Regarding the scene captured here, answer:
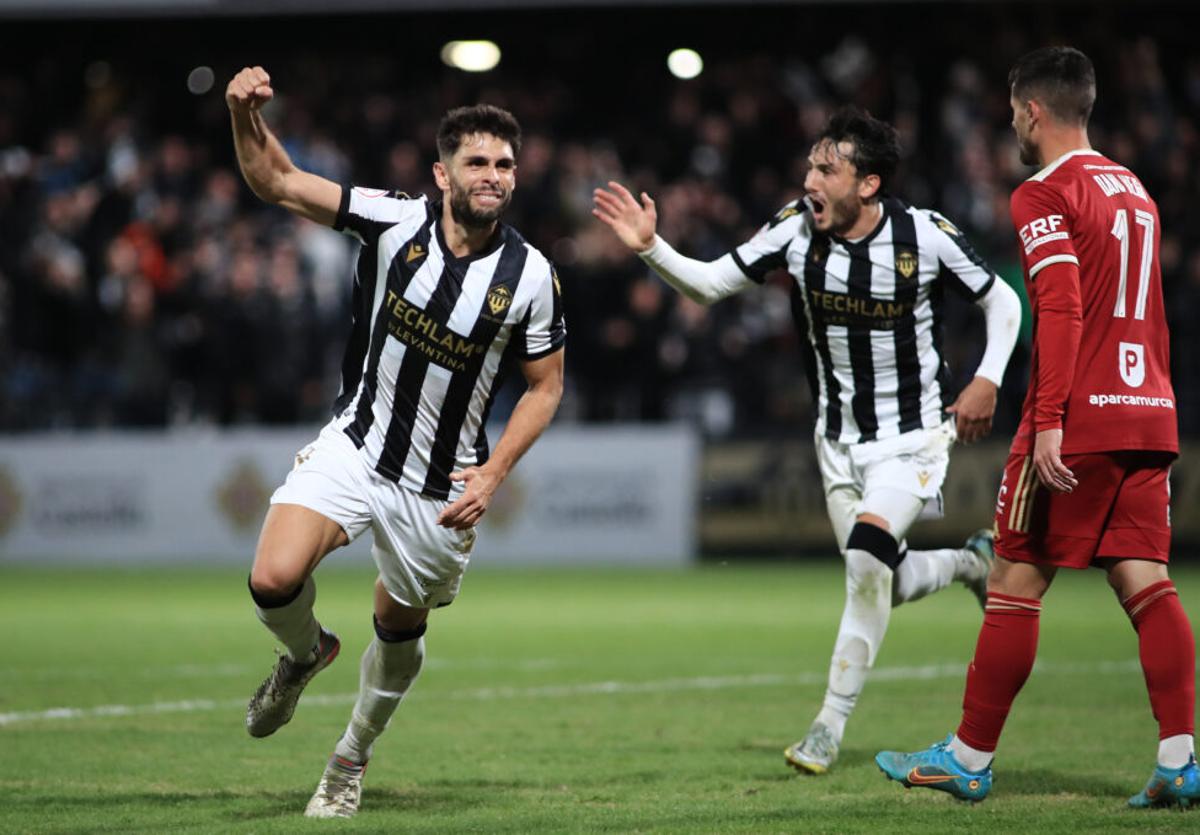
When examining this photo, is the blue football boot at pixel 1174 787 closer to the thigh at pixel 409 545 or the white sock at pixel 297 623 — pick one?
the thigh at pixel 409 545

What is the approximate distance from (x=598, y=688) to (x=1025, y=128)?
163 inches

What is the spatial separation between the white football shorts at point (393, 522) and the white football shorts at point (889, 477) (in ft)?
6.51

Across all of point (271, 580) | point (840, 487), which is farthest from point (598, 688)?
point (271, 580)

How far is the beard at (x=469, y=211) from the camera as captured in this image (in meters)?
5.86

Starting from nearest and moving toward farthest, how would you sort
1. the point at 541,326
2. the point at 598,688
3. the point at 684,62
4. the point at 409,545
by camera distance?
1. the point at 409,545
2. the point at 541,326
3. the point at 598,688
4. the point at 684,62

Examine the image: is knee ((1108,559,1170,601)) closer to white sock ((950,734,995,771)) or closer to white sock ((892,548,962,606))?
white sock ((950,734,995,771))

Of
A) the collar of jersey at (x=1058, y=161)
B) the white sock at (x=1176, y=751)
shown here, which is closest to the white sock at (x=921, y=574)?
the white sock at (x=1176, y=751)

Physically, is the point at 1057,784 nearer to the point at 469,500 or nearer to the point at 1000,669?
the point at 1000,669

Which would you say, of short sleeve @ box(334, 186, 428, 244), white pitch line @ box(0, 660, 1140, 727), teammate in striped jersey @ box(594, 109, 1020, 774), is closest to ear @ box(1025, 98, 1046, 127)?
teammate in striped jersey @ box(594, 109, 1020, 774)

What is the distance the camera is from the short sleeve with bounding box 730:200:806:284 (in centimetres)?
718

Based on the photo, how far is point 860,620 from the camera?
22.7 ft

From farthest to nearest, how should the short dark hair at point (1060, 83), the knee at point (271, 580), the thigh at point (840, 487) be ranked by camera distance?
the thigh at point (840, 487) < the short dark hair at point (1060, 83) < the knee at point (271, 580)

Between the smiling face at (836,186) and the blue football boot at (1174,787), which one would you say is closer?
the blue football boot at (1174,787)

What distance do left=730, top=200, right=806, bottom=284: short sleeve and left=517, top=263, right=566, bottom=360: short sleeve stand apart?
146 centimetres
